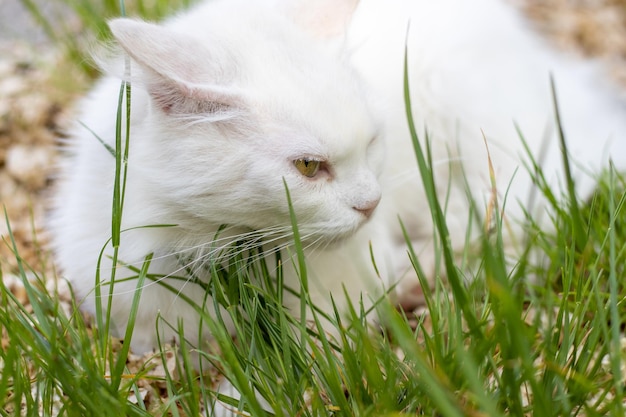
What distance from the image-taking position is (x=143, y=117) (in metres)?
1.60

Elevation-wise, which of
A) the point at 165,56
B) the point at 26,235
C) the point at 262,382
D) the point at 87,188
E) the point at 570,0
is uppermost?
the point at 570,0

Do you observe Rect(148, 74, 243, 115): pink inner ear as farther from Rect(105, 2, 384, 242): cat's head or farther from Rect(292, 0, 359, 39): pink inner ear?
Rect(292, 0, 359, 39): pink inner ear

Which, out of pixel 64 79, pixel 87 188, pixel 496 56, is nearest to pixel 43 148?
pixel 64 79

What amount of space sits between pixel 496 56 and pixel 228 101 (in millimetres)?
1305

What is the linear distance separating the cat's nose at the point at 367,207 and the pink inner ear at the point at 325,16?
1.62ft

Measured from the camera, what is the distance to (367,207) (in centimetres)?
158

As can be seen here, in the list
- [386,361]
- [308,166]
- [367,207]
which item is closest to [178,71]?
[308,166]

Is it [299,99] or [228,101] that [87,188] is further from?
[299,99]

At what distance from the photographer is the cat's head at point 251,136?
1457mm

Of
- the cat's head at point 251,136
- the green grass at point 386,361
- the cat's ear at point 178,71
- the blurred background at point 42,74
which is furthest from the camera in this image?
the blurred background at point 42,74

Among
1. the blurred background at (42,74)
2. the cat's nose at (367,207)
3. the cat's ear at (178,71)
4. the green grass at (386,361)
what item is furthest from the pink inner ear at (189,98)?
the blurred background at (42,74)

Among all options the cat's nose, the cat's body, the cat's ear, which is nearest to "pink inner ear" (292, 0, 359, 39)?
the cat's body

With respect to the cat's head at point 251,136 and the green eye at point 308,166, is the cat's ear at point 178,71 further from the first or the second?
the green eye at point 308,166

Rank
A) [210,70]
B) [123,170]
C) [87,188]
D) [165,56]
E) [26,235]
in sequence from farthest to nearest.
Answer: [26,235], [87,188], [123,170], [210,70], [165,56]
